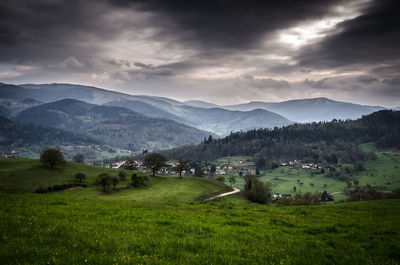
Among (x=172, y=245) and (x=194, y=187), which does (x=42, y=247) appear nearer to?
(x=172, y=245)

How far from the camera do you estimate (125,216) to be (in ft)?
53.2

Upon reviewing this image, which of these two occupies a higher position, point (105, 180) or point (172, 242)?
point (172, 242)

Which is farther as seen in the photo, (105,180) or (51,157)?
(51,157)

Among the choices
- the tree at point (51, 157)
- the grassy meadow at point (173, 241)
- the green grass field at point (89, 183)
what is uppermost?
the grassy meadow at point (173, 241)

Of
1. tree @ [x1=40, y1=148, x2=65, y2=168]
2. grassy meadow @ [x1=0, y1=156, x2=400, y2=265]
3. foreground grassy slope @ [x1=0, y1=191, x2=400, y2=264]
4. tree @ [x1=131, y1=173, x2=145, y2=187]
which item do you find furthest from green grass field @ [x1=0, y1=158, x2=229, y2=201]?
foreground grassy slope @ [x1=0, y1=191, x2=400, y2=264]

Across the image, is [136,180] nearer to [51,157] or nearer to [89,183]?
[89,183]

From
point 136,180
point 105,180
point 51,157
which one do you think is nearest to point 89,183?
point 105,180

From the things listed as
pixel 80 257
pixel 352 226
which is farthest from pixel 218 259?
pixel 352 226

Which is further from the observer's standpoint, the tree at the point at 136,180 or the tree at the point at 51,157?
the tree at the point at 51,157

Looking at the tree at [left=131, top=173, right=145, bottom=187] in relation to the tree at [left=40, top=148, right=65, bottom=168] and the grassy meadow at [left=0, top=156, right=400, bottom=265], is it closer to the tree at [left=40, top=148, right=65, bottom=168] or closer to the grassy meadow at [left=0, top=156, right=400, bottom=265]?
the tree at [left=40, top=148, right=65, bottom=168]

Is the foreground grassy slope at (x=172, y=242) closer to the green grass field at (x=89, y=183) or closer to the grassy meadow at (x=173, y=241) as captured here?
the grassy meadow at (x=173, y=241)

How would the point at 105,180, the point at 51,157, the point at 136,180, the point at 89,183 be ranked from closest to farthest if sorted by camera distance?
the point at 105,180 < the point at 89,183 < the point at 136,180 < the point at 51,157

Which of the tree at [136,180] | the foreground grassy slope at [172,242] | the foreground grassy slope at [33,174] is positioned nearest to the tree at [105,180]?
the tree at [136,180]

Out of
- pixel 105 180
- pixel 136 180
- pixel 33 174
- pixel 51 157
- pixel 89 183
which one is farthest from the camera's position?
pixel 51 157
